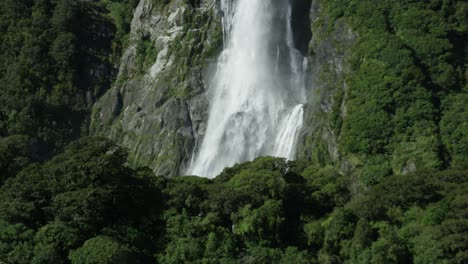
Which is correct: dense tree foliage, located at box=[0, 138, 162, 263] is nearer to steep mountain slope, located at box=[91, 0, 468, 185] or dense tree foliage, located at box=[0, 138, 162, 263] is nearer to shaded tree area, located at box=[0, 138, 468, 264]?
shaded tree area, located at box=[0, 138, 468, 264]

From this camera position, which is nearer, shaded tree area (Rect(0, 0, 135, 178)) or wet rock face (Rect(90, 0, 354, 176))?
wet rock face (Rect(90, 0, 354, 176))

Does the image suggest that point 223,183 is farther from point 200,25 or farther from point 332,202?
point 200,25

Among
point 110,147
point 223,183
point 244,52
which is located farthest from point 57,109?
point 223,183

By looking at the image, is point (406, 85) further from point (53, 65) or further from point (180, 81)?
point (53, 65)

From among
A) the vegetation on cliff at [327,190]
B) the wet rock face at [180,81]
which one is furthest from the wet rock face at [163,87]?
the vegetation on cliff at [327,190]

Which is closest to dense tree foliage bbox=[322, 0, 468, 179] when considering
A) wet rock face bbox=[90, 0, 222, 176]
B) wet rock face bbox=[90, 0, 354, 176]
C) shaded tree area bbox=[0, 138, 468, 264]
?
wet rock face bbox=[90, 0, 354, 176]

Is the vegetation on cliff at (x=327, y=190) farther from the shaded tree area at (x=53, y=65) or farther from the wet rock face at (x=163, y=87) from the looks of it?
the shaded tree area at (x=53, y=65)
